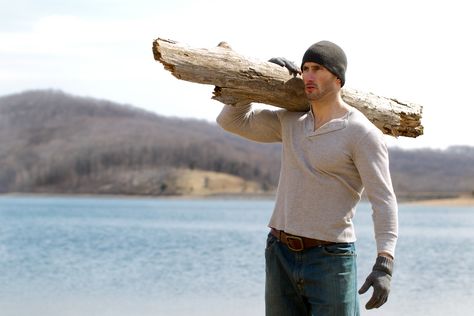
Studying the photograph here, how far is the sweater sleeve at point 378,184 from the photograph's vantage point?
3.90 meters

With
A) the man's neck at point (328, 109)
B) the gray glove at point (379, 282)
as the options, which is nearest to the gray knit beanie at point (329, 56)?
the man's neck at point (328, 109)

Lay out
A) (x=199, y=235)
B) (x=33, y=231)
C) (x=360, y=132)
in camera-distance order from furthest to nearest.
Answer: (x=33, y=231)
(x=199, y=235)
(x=360, y=132)

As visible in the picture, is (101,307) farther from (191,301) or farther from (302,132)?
(302,132)

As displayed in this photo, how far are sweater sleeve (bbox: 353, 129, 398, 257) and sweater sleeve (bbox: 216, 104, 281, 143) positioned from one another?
0.57m

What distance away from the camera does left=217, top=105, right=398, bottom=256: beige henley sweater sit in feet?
12.9

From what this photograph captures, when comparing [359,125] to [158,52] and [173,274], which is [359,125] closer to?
[158,52]

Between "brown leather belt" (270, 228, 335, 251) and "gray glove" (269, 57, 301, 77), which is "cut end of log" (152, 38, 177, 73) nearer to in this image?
"gray glove" (269, 57, 301, 77)

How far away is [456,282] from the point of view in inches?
732

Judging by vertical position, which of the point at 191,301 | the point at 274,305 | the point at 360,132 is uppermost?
the point at 360,132

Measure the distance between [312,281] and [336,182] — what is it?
47 centimetres

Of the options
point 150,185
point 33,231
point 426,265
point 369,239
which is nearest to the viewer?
point 426,265

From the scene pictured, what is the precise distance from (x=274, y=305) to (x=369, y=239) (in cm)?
2845

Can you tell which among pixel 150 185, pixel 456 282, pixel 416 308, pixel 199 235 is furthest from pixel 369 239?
pixel 150 185

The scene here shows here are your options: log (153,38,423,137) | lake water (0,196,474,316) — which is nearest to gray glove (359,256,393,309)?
log (153,38,423,137)
